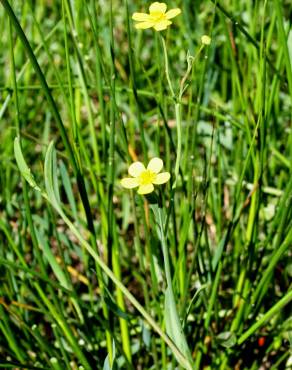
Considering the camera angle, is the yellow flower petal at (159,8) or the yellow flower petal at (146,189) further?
the yellow flower petal at (159,8)

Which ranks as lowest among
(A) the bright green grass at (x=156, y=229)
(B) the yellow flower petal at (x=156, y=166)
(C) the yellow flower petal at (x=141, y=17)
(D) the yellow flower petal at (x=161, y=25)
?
(A) the bright green grass at (x=156, y=229)

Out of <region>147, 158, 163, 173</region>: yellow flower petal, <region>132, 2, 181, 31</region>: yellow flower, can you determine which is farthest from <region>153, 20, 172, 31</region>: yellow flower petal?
<region>147, 158, 163, 173</region>: yellow flower petal

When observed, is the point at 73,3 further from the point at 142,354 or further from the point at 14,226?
the point at 142,354

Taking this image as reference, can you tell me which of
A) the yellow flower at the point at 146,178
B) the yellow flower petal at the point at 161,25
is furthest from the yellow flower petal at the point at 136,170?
the yellow flower petal at the point at 161,25

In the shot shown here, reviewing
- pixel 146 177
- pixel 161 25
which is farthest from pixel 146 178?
pixel 161 25

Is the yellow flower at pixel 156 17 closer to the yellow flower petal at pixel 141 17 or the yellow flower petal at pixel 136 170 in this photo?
the yellow flower petal at pixel 141 17

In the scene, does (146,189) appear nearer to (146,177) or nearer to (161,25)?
(146,177)

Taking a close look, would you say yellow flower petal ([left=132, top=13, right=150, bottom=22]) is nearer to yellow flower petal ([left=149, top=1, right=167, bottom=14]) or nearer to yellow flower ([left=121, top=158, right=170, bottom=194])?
yellow flower petal ([left=149, top=1, right=167, bottom=14])
